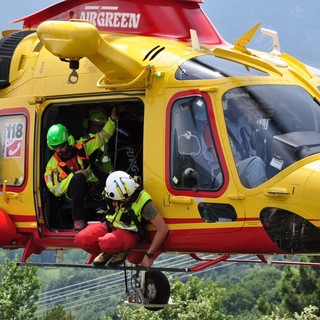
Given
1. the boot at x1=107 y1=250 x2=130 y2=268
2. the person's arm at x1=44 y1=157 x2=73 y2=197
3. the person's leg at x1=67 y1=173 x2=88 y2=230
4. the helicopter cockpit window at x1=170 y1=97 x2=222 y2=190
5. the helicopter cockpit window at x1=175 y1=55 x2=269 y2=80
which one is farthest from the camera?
the person's arm at x1=44 y1=157 x2=73 y2=197

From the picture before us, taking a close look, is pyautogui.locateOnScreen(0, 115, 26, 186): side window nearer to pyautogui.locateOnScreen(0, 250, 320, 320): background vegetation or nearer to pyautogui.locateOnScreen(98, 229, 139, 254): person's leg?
pyautogui.locateOnScreen(98, 229, 139, 254): person's leg

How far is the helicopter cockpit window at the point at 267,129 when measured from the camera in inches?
447

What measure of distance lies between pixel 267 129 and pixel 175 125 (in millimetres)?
1029

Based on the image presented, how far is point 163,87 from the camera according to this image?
12.1m

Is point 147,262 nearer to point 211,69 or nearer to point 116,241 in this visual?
point 116,241

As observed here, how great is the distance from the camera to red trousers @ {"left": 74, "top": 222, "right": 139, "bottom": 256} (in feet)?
39.4

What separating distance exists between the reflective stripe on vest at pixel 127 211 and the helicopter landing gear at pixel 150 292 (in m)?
1.08

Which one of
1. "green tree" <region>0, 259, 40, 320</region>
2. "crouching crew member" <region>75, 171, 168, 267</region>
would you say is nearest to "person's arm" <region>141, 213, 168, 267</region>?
"crouching crew member" <region>75, 171, 168, 267</region>

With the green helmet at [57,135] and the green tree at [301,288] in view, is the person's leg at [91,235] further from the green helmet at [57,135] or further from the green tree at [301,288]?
the green tree at [301,288]

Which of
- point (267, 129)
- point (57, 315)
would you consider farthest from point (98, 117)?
point (57, 315)

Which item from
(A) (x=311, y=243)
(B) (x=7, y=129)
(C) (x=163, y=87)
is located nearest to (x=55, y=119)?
(B) (x=7, y=129)

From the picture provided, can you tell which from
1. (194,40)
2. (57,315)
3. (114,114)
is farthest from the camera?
(57,315)

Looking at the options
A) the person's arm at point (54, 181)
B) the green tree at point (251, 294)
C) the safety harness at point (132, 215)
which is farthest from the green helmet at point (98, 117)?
the green tree at point (251, 294)

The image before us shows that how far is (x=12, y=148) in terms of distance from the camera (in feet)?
44.3
